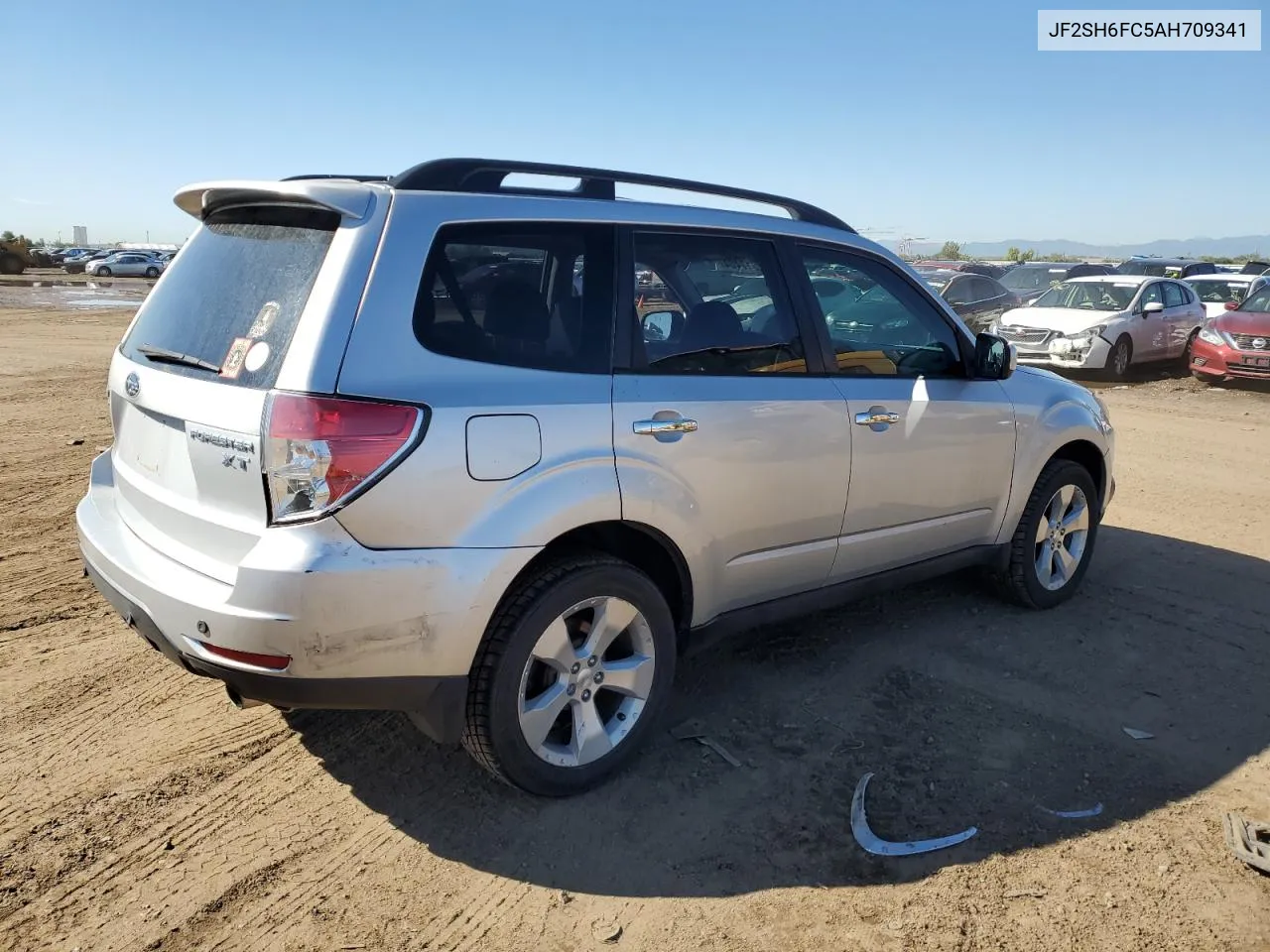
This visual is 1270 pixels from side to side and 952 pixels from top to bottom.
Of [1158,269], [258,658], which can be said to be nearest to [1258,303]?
[1158,269]

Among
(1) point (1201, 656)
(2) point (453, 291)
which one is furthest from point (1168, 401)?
(2) point (453, 291)

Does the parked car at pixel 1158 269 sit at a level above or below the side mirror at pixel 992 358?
above

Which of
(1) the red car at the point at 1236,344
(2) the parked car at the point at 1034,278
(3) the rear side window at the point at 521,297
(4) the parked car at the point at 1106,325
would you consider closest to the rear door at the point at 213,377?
(3) the rear side window at the point at 521,297

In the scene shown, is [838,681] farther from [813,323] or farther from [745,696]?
[813,323]

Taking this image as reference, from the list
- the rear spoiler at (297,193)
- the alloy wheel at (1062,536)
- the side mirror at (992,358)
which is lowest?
the alloy wheel at (1062,536)

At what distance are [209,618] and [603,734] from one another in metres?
1.29

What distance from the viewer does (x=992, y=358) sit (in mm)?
4312

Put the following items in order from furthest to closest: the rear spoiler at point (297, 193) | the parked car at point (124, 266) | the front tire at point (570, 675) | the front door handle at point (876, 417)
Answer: the parked car at point (124, 266) → the front door handle at point (876, 417) → the front tire at point (570, 675) → the rear spoiler at point (297, 193)

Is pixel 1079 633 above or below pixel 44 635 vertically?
below

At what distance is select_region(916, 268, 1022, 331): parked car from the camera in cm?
1706

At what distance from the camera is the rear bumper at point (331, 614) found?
2549 millimetres

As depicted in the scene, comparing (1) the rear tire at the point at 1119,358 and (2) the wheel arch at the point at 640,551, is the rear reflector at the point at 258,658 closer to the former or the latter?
(2) the wheel arch at the point at 640,551

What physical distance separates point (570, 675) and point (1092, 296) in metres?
15.7

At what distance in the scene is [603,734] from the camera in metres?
3.22
